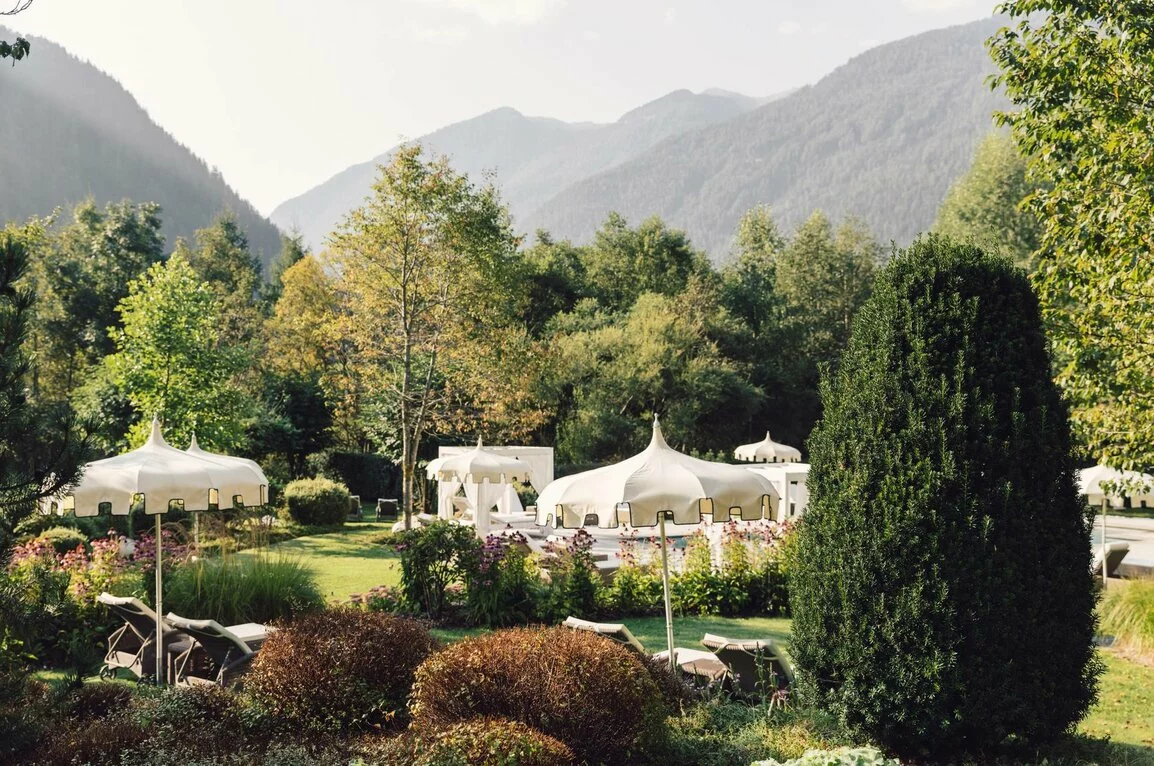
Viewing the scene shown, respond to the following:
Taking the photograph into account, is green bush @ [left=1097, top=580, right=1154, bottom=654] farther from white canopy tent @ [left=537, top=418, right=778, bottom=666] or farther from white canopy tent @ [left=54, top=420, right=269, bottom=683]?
white canopy tent @ [left=54, top=420, right=269, bottom=683]

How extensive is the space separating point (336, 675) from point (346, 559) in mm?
11626

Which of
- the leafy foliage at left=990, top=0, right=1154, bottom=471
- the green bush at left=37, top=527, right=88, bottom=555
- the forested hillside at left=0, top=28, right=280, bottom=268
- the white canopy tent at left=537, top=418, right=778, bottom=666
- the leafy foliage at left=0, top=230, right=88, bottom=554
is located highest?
the forested hillside at left=0, top=28, right=280, bottom=268

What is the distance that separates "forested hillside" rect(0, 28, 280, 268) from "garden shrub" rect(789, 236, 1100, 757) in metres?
121

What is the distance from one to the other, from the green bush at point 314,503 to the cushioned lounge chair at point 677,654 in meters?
15.3

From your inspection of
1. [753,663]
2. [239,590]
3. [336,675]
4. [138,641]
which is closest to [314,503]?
[239,590]

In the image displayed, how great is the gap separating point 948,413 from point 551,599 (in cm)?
658

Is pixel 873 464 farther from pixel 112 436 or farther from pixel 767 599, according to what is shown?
pixel 112 436

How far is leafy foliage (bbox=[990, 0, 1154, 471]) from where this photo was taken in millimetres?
7945

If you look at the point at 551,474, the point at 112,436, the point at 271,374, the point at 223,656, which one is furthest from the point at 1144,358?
the point at 271,374

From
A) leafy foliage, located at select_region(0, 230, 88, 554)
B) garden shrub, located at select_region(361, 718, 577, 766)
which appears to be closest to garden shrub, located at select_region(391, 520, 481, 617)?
garden shrub, located at select_region(361, 718, 577, 766)

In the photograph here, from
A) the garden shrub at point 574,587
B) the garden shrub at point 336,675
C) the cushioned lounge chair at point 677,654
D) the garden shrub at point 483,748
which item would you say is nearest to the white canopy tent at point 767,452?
the garden shrub at point 574,587

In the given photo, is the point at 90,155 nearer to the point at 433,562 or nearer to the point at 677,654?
the point at 433,562

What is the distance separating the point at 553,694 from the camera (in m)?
4.62

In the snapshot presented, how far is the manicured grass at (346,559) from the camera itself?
44.0 feet
